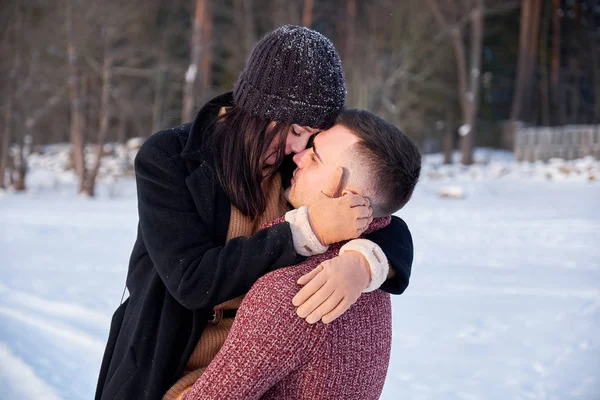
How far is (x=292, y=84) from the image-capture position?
6.25ft

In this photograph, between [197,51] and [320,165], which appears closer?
[320,165]

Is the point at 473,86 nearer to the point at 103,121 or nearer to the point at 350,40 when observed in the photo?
the point at 350,40

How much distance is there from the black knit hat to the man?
0.49 ft

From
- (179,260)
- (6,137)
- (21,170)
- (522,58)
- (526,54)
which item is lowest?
(21,170)

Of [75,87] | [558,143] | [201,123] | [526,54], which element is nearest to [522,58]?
[526,54]

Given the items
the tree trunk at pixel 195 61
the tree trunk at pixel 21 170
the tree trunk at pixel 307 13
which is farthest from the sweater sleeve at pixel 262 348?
the tree trunk at pixel 307 13

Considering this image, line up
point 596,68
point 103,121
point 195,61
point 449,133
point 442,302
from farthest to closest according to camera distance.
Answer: point 596,68, point 449,133, point 103,121, point 195,61, point 442,302

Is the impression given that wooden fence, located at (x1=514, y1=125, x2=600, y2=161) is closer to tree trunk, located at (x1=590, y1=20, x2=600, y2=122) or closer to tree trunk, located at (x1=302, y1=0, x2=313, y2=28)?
tree trunk, located at (x1=590, y1=20, x2=600, y2=122)

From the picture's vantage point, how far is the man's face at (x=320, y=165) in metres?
1.74

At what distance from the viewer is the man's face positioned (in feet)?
5.70

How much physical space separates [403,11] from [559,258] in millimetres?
14459

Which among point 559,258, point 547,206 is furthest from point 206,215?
point 547,206

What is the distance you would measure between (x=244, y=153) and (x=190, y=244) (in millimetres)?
339

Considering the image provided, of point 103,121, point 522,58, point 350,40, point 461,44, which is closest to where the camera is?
point 103,121
